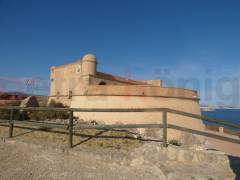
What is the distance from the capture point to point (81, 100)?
19.5 meters

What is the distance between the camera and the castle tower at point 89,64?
66.0ft

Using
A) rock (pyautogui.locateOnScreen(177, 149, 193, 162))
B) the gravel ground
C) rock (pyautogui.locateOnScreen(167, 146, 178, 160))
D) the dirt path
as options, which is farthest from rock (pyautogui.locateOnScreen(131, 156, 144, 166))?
rock (pyautogui.locateOnScreen(177, 149, 193, 162))

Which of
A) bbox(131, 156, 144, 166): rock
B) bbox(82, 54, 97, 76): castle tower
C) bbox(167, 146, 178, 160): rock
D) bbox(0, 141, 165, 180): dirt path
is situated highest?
bbox(82, 54, 97, 76): castle tower

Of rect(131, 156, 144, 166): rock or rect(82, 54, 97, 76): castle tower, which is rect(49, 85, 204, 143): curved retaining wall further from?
rect(131, 156, 144, 166): rock

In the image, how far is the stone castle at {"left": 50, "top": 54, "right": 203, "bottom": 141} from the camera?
16859 mm

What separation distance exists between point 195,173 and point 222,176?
22.4 inches

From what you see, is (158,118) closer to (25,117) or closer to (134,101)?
(134,101)

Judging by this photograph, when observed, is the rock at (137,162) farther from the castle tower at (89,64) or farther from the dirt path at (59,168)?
the castle tower at (89,64)

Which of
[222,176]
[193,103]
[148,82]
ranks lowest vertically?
[222,176]

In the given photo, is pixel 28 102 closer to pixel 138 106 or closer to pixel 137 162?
pixel 138 106

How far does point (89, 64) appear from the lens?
20234 millimetres

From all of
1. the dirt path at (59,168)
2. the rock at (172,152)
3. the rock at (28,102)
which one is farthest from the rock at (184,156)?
the rock at (28,102)

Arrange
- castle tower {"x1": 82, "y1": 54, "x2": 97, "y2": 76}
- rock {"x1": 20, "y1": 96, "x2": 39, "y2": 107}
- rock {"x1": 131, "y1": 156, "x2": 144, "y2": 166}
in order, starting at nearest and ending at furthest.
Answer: rock {"x1": 131, "y1": 156, "x2": 144, "y2": 166}, rock {"x1": 20, "y1": 96, "x2": 39, "y2": 107}, castle tower {"x1": 82, "y1": 54, "x2": 97, "y2": 76}

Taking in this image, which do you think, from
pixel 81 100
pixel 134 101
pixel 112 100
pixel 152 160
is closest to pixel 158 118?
pixel 134 101
